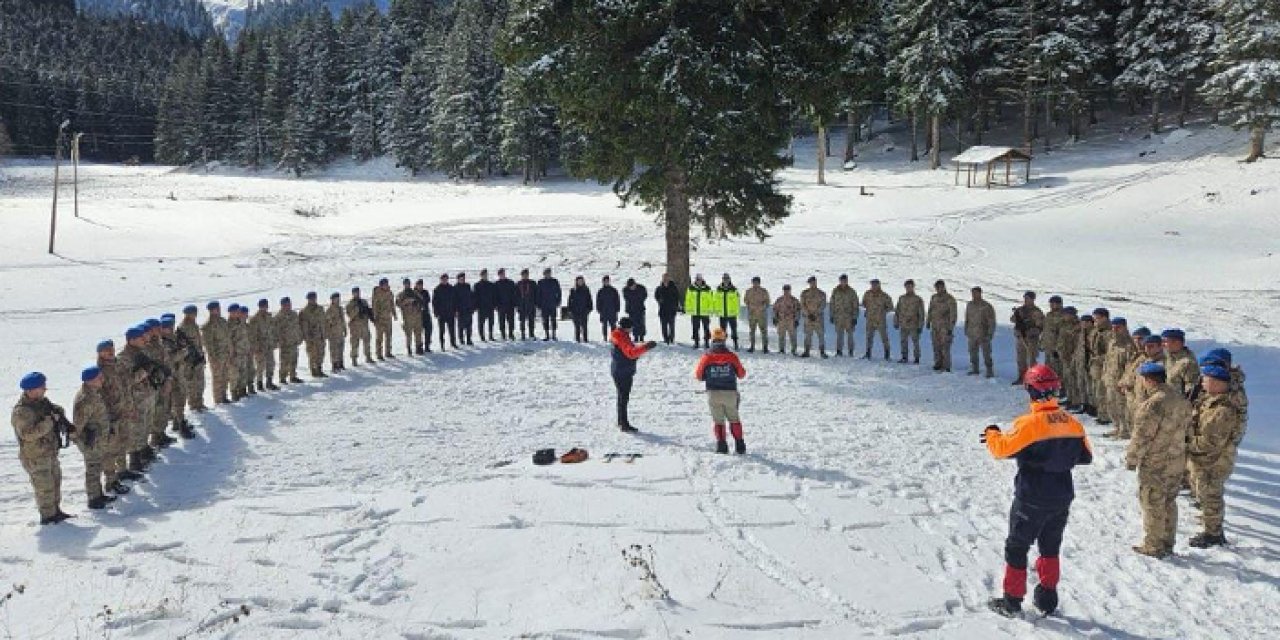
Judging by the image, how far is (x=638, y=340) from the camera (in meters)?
19.3

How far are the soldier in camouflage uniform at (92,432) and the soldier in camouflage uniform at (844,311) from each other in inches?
528

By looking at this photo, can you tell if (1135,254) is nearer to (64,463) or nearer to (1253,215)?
(1253,215)

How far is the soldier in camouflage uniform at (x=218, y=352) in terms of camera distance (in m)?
14.3

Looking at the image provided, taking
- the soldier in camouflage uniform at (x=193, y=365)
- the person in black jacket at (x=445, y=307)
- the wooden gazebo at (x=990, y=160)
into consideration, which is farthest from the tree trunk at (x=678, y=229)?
the wooden gazebo at (x=990, y=160)

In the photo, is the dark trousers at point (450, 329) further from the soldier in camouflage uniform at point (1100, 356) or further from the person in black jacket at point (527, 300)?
the soldier in camouflage uniform at point (1100, 356)

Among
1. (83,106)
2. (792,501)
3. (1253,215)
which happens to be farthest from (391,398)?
(83,106)

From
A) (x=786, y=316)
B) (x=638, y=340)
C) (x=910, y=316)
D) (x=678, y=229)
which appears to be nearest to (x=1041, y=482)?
(x=910, y=316)

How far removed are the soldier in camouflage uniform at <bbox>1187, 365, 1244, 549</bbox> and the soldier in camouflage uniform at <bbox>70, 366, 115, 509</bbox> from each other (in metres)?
11.3

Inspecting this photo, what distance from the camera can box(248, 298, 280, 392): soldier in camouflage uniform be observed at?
49.8 ft

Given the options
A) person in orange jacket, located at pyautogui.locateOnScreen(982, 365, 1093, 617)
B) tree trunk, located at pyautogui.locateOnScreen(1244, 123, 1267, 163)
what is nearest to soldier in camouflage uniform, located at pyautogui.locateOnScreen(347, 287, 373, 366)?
person in orange jacket, located at pyautogui.locateOnScreen(982, 365, 1093, 617)

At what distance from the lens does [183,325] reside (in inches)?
553

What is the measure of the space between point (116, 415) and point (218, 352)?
4.31m

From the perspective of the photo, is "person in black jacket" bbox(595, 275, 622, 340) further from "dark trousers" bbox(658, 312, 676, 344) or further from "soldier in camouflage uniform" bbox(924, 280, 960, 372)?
"soldier in camouflage uniform" bbox(924, 280, 960, 372)

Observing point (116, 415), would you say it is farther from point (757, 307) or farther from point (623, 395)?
point (757, 307)
